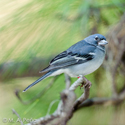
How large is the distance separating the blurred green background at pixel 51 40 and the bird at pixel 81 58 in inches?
2.0

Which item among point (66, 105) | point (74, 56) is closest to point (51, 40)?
point (74, 56)

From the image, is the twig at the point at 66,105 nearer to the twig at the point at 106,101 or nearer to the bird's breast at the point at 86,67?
the bird's breast at the point at 86,67

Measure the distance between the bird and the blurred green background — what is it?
0.05 metres

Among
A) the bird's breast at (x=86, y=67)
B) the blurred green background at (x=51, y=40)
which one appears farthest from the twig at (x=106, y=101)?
the bird's breast at (x=86, y=67)

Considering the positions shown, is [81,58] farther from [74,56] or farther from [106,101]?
[106,101]

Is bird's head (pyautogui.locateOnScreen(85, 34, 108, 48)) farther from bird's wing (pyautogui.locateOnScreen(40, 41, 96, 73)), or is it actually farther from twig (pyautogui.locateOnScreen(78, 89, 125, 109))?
twig (pyautogui.locateOnScreen(78, 89, 125, 109))

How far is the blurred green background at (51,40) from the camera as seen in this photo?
31.8 inches

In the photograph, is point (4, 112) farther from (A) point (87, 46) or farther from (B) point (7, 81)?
(A) point (87, 46)

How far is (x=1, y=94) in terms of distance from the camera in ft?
3.48

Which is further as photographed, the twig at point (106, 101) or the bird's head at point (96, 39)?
the twig at point (106, 101)

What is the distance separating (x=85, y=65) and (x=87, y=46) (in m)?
0.11

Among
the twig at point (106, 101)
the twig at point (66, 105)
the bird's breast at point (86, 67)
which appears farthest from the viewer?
the twig at point (106, 101)

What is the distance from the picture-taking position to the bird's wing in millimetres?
779

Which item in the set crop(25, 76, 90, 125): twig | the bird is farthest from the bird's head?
crop(25, 76, 90, 125): twig
